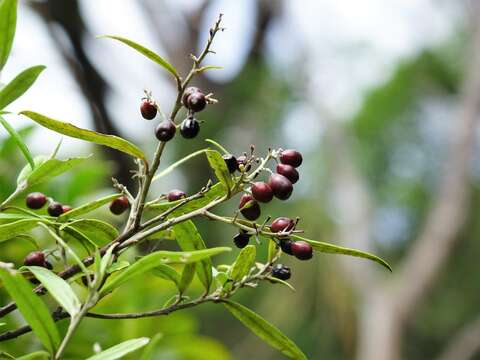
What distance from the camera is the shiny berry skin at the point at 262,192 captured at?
424 mm

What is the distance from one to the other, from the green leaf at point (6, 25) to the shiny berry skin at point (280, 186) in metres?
0.19

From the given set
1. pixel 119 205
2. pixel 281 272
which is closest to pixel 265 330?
pixel 281 272

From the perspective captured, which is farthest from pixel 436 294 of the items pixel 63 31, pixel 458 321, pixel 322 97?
pixel 63 31

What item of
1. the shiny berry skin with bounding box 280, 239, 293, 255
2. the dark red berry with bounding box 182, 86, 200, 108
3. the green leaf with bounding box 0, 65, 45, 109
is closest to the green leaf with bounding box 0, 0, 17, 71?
the green leaf with bounding box 0, 65, 45, 109

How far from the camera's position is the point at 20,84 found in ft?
1.42

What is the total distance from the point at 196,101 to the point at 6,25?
0.43ft

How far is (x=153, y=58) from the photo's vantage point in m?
0.44

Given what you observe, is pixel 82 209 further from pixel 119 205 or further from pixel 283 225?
pixel 283 225

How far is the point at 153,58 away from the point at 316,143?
5145 millimetres

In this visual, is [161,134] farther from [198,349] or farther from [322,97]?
[322,97]

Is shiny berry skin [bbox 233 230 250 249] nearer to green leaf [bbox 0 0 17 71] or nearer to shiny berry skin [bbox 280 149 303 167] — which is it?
shiny berry skin [bbox 280 149 303 167]

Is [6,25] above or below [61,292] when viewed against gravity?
above

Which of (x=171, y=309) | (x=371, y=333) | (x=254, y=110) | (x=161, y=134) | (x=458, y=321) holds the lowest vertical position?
(x=458, y=321)

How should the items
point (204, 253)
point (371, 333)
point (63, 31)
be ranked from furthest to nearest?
point (371, 333), point (63, 31), point (204, 253)
